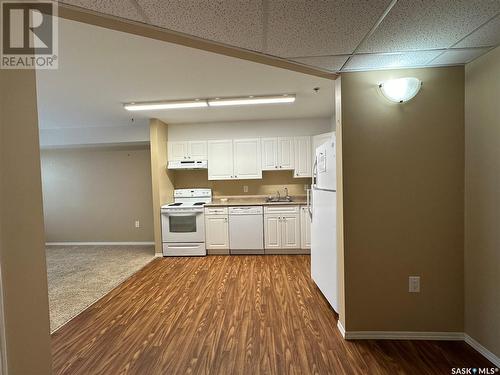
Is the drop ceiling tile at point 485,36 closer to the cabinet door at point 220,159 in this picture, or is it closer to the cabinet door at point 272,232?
the cabinet door at point 272,232

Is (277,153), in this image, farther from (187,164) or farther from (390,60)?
(390,60)

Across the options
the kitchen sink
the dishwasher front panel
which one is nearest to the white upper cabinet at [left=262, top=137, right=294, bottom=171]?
the kitchen sink

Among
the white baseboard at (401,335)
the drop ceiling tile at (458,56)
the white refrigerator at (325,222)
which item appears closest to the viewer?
the drop ceiling tile at (458,56)

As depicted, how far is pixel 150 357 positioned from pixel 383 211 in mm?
2134

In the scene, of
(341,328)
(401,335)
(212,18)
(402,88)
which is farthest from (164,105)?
(401,335)

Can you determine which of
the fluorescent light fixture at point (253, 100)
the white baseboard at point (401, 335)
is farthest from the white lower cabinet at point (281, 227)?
the white baseboard at point (401, 335)

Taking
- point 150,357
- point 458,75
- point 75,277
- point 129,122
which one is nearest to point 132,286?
point 75,277

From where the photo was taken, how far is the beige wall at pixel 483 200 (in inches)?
61.5

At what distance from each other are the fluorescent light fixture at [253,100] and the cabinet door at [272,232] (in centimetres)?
190

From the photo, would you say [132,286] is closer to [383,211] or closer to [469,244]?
[383,211]

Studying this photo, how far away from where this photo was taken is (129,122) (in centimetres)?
425

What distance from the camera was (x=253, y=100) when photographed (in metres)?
3.20

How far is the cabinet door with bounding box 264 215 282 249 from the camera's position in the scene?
402 centimetres

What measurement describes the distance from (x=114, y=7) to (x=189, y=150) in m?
3.33
